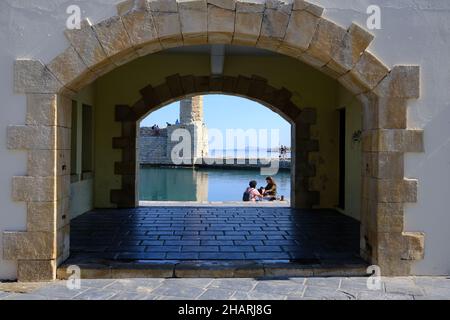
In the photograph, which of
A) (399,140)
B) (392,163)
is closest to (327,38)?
(399,140)

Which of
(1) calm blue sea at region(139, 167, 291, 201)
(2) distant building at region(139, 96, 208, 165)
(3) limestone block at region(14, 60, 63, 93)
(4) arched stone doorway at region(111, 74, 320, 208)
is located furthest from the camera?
(2) distant building at region(139, 96, 208, 165)

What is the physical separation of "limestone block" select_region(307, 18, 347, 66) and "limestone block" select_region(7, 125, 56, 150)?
225 cm

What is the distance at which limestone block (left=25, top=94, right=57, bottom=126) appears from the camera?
3863mm

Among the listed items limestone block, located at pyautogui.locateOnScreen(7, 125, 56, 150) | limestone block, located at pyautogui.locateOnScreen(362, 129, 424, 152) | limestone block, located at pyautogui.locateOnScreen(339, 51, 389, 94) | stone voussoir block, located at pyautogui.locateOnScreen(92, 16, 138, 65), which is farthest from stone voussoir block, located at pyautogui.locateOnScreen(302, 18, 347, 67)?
limestone block, located at pyautogui.locateOnScreen(7, 125, 56, 150)

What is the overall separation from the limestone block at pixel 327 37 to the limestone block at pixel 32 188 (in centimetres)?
241

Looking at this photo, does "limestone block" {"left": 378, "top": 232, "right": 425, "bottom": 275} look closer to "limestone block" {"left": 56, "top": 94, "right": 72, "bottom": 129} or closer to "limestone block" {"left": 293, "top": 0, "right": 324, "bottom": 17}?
"limestone block" {"left": 293, "top": 0, "right": 324, "bottom": 17}

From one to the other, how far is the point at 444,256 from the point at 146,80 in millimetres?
5254

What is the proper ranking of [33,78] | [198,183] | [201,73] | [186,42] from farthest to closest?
1. [198,183]
2. [201,73]
3. [186,42]
4. [33,78]

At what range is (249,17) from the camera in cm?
397

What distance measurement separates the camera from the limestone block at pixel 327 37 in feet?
13.1

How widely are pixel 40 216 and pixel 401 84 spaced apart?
10.2 ft

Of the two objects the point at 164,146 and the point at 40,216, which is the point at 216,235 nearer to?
the point at 40,216
